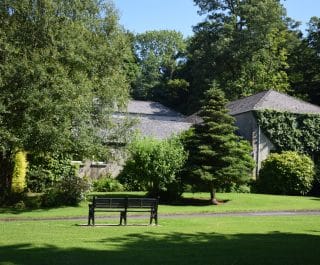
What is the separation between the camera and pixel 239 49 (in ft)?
181

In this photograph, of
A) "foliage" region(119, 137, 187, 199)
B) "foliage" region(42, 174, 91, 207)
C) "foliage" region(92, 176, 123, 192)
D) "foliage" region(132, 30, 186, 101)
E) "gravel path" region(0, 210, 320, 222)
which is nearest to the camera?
"gravel path" region(0, 210, 320, 222)

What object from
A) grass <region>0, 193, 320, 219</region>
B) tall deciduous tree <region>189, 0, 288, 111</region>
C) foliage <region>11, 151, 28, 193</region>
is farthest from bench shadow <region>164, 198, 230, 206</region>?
tall deciduous tree <region>189, 0, 288, 111</region>

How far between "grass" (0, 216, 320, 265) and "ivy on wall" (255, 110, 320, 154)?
1958 centimetres

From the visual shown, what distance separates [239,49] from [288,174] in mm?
25573

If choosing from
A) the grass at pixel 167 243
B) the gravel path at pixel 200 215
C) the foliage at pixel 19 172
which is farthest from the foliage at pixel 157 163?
the grass at pixel 167 243

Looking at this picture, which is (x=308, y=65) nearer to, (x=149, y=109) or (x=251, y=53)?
(x=251, y=53)

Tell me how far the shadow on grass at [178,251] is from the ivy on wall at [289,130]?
24.0m

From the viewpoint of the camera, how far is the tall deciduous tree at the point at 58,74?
A: 21.3 m

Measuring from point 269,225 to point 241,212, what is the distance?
500 centimetres

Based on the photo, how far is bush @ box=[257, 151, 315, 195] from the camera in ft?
107

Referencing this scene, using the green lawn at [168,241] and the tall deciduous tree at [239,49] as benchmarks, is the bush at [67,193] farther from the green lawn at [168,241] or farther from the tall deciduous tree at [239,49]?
the tall deciduous tree at [239,49]

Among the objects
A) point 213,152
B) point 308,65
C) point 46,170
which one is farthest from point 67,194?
point 308,65

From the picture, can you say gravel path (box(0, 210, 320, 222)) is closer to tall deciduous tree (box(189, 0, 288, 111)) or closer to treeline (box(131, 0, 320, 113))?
treeline (box(131, 0, 320, 113))

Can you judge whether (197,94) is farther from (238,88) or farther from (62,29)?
(62,29)
